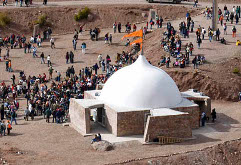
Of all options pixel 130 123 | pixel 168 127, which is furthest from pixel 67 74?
pixel 168 127

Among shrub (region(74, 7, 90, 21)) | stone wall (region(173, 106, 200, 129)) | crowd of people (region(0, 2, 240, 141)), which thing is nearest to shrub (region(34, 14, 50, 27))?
shrub (region(74, 7, 90, 21))

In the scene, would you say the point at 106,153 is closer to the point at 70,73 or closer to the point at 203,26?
the point at 70,73

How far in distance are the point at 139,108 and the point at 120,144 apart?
3.71 meters

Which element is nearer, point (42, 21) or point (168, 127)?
point (168, 127)

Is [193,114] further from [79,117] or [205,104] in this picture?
[79,117]

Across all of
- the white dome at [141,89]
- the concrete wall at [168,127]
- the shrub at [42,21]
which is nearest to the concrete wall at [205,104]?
the white dome at [141,89]

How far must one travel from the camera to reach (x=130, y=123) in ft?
169

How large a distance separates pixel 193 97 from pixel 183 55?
8.88 m

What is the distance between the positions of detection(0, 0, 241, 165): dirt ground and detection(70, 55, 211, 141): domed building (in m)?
1.22

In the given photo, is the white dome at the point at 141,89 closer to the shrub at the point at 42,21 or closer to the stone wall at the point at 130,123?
the stone wall at the point at 130,123

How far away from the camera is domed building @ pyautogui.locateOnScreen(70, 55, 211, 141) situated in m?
50.5

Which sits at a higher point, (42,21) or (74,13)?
(74,13)

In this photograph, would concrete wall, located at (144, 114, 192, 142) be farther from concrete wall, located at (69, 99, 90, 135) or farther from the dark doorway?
concrete wall, located at (69, 99, 90, 135)

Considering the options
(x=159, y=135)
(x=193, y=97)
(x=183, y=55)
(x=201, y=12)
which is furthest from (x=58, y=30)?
(x=159, y=135)
